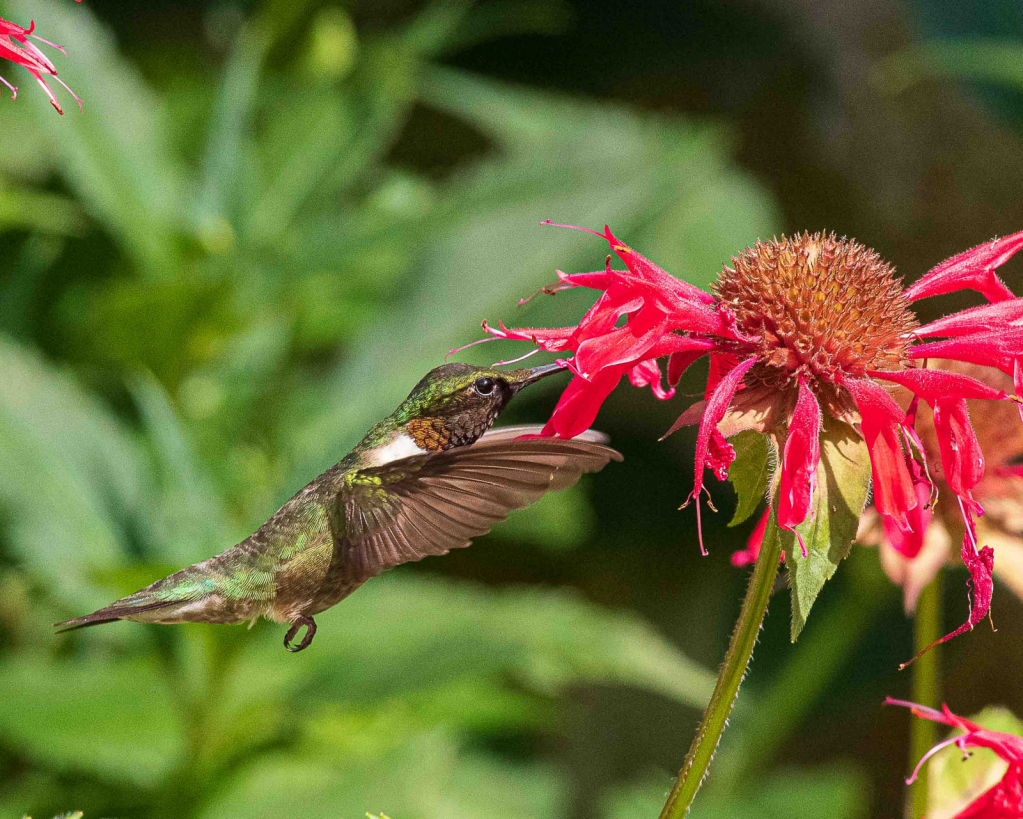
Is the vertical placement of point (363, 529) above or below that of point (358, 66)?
below

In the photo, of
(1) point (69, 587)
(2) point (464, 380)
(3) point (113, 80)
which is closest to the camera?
(2) point (464, 380)

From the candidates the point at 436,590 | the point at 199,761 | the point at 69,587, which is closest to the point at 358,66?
the point at 436,590

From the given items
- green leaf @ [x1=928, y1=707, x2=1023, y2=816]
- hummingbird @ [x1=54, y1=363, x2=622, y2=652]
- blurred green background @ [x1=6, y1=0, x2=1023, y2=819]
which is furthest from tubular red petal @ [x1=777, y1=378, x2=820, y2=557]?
blurred green background @ [x1=6, y1=0, x2=1023, y2=819]

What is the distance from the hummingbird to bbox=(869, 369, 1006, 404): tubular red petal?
14 centimetres

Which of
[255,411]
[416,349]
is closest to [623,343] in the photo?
[416,349]

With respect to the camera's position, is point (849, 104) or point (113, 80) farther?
point (849, 104)

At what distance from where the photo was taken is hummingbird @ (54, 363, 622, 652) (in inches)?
22.3

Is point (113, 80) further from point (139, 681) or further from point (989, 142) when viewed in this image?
point (989, 142)

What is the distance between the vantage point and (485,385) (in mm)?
594

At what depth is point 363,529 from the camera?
0.61 m

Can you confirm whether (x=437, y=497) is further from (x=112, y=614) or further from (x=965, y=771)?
(x=965, y=771)

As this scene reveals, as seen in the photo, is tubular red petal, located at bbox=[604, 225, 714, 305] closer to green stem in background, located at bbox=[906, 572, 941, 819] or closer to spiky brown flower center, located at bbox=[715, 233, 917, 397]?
spiky brown flower center, located at bbox=[715, 233, 917, 397]

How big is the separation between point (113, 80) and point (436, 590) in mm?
798

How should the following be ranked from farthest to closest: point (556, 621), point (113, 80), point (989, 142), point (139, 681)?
point (989, 142) < point (113, 80) < point (556, 621) < point (139, 681)
